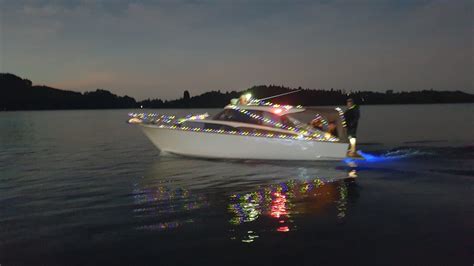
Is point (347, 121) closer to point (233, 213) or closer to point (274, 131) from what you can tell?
point (274, 131)

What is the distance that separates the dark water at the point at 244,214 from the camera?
22.0 feet

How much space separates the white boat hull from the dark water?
506 mm

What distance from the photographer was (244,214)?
29.7 ft

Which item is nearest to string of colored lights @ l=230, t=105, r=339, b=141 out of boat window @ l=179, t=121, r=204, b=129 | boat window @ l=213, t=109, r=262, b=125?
boat window @ l=213, t=109, r=262, b=125

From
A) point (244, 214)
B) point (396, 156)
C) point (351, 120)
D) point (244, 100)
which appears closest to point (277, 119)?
point (244, 100)

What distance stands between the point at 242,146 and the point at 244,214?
797 cm

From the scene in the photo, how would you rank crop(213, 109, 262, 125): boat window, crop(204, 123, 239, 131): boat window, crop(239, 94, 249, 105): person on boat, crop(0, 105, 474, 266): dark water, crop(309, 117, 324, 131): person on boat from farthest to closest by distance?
crop(239, 94, 249, 105): person on boat, crop(204, 123, 239, 131): boat window, crop(213, 109, 262, 125): boat window, crop(309, 117, 324, 131): person on boat, crop(0, 105, 474, 266): dark water

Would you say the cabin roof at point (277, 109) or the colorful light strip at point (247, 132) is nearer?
the colorful light strip at point (247, 132)

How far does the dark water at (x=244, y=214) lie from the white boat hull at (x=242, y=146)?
1.66 ft

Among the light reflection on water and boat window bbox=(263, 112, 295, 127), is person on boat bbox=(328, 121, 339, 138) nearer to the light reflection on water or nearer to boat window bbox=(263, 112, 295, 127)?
the light reflection on water

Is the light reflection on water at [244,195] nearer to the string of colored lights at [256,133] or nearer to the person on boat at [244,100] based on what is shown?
the string of colored lights at [256,133]

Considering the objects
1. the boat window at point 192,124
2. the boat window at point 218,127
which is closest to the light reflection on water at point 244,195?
the boat window at point 218,127

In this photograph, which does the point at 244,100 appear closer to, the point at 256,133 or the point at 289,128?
the point at 256,133

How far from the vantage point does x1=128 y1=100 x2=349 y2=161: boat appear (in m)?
16.0
